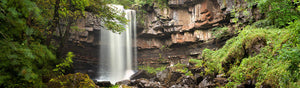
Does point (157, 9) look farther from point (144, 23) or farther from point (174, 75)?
point (174, 75)

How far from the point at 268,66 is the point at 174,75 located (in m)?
7.99

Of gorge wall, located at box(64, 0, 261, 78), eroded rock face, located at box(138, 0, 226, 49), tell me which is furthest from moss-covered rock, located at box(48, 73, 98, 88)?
eroded rock face, located at box(138, 0, 226, 49)

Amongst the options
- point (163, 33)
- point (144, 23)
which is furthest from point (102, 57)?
point (163, 33)

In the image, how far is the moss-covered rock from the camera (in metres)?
4.91

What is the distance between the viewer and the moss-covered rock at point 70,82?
4914mm

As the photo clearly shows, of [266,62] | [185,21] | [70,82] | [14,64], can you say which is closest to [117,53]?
[185,21]

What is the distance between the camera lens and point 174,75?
1239 centimetres

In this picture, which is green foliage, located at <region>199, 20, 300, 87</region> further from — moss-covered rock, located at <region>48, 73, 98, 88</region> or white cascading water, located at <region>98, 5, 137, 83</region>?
white cascading water, located at <region>98, 5, 137, 83</region>

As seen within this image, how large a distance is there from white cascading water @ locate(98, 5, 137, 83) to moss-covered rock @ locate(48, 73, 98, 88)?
47.9 feet

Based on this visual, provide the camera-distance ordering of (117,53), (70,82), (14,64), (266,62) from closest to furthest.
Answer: (14,64), (266,62), (70,82), (117,53)

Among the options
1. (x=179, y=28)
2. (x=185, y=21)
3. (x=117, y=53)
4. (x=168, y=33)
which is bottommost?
(x=117, y=53)

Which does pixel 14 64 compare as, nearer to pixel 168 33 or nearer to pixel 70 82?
pixel 70 82

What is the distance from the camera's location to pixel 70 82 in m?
5.13

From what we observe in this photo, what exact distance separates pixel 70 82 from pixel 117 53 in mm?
16183
